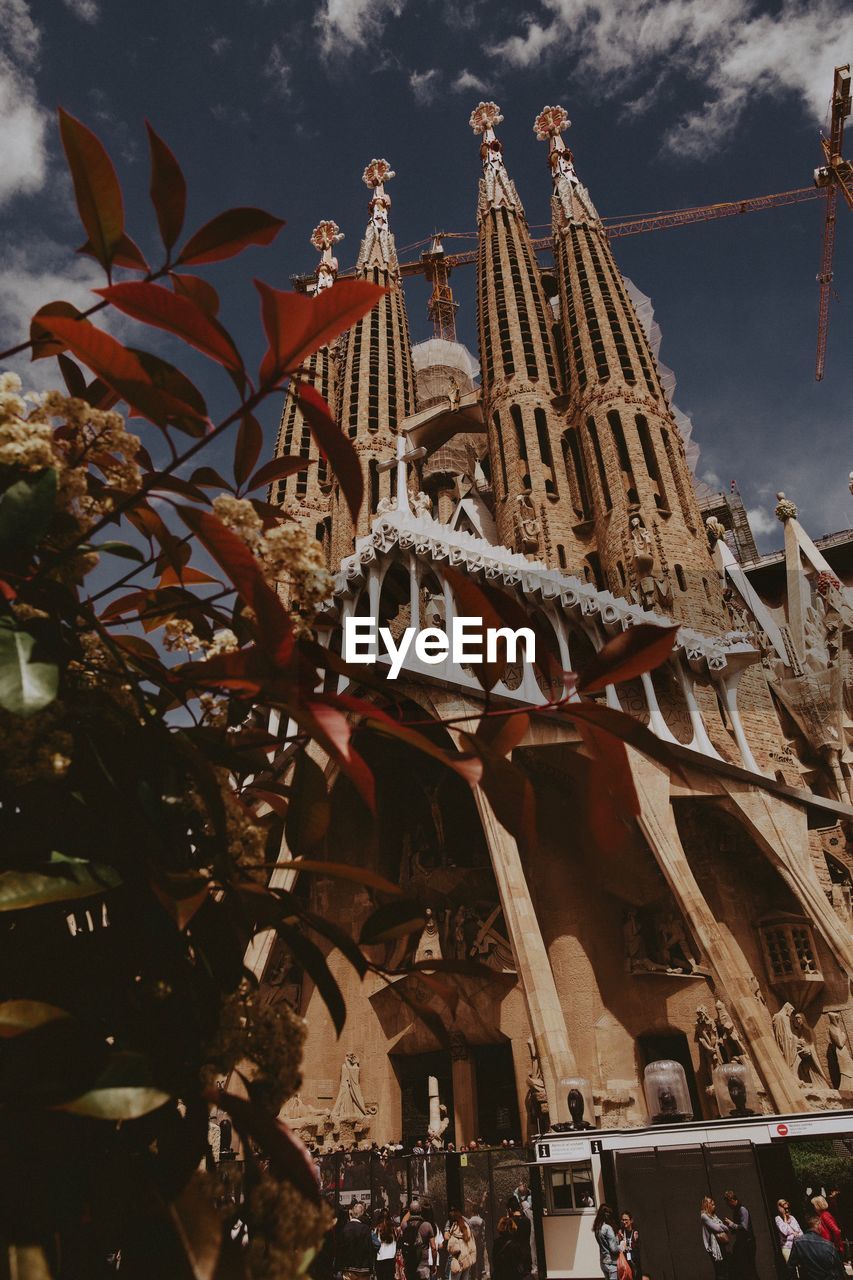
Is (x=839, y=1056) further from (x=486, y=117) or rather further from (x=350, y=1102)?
(x=486, y=117)

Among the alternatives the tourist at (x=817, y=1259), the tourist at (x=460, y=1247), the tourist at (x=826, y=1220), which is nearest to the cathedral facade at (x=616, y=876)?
the tourist at (x=460, y=1247)

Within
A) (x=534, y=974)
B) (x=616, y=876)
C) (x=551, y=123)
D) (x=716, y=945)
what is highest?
(x=551, y=123)

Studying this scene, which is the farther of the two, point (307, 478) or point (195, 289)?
point (307, 478)

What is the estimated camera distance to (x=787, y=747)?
703 inches

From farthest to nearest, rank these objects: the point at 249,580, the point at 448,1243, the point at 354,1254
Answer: the point at 448,1243, the point at 354,1254, the point at 249,580

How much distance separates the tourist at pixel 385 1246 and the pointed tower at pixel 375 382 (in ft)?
64.5

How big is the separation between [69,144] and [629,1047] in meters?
16.3

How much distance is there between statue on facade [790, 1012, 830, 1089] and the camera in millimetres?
13578

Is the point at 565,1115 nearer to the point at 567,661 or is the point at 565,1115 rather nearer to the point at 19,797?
the point at 567,661

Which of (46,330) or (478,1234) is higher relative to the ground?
(46,330)

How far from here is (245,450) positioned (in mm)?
1670

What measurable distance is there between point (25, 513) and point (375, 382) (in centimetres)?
3276

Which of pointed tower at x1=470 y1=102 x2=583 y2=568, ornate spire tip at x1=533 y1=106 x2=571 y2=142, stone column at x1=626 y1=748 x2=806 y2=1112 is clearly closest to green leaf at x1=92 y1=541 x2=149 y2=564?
stone column at x1=626 y1=748 x2=806 y2=1112


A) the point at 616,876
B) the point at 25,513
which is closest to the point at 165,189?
the point at 25,513
